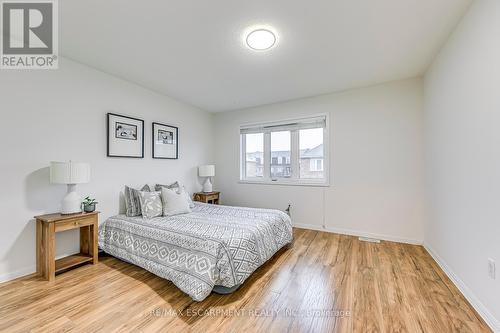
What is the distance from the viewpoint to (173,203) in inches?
117

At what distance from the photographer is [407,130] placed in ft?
10.2

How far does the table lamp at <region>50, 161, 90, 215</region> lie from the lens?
86.6 inches

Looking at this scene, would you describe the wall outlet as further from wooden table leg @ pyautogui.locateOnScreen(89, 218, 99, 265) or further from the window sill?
wooden table leg @ pyautogui.locateOnScreen(89, 218, 99, 265)

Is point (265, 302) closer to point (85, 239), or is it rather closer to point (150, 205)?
point (150, 205)

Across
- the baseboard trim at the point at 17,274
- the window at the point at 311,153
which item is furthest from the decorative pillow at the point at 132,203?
the window at the point at 311,153

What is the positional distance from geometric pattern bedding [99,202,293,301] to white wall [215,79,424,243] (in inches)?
43.8

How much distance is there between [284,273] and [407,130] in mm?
2696

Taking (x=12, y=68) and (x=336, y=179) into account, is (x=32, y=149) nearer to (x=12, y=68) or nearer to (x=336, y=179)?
(x=12, y=68)

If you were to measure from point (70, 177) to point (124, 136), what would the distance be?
1030 millimetres

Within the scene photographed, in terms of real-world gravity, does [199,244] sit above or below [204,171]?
below

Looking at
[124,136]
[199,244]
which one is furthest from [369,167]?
[124,136]

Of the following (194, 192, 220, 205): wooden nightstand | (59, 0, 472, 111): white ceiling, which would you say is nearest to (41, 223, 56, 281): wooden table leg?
(59, 0, 472, 111): white ceiling

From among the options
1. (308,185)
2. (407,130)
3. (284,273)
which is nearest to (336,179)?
(308,185)

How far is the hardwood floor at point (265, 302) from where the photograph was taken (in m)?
1.52
